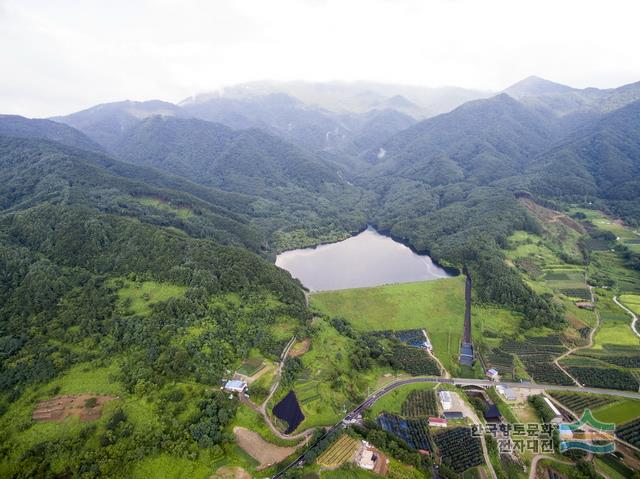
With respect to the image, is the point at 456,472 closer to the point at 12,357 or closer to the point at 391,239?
the point at 12,357

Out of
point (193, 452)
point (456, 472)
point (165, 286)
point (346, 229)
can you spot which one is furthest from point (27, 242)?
point (346, 229)

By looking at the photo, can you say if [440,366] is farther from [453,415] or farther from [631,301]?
[631,301]

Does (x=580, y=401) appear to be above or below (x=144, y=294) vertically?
below

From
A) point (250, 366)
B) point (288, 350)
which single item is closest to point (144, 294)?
point (250, 366)

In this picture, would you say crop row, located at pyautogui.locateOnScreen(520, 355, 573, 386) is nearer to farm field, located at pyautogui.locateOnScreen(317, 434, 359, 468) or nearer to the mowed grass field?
the mowed grass field

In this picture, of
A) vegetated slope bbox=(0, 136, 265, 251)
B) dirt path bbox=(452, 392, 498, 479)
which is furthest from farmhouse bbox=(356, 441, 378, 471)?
vegetated slope bbox=(0, 136, 265, 251)
